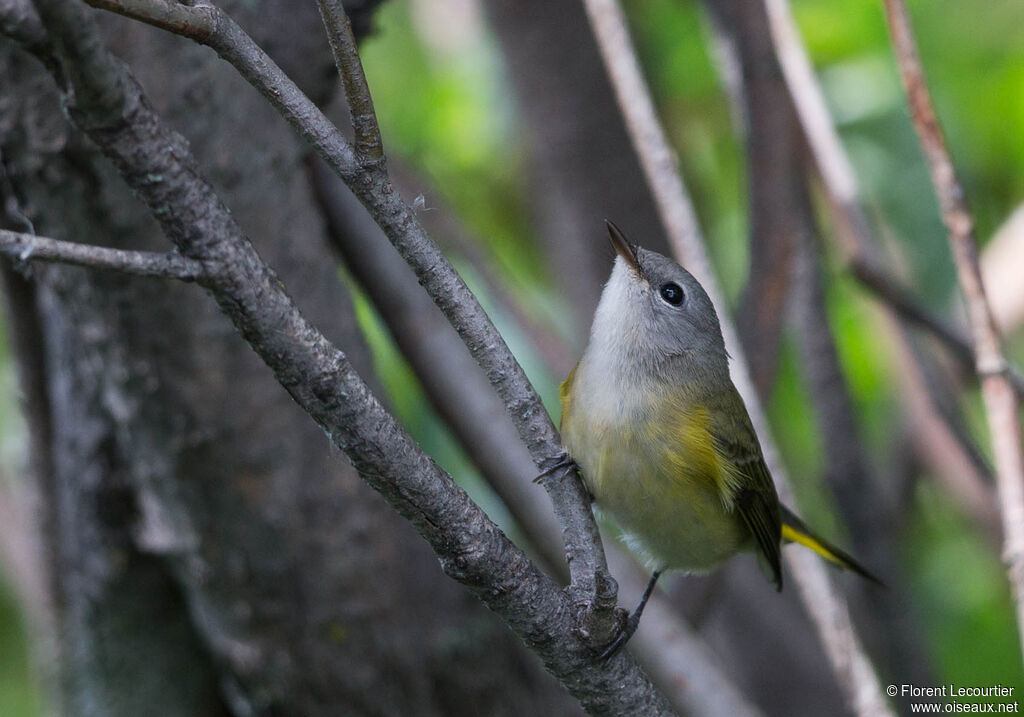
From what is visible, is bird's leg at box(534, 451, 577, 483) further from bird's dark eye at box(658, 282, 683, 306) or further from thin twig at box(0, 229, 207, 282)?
bird's dark eye at box(658, 282, 683, 306)

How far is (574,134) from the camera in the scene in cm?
435

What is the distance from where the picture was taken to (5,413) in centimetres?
423

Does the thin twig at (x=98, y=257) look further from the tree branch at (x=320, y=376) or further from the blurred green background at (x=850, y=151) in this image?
the blurred green background at (x=850, y=151)

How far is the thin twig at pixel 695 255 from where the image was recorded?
7.96 ft

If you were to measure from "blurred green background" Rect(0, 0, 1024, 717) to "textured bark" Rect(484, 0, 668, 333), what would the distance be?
0.17m

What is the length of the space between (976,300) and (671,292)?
2.62 feet

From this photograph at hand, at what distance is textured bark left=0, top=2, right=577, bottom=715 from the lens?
218 centimetres

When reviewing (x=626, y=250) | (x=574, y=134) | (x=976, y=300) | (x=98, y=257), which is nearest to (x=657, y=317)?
(x=626, y=250)

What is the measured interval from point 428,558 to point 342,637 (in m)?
0.42

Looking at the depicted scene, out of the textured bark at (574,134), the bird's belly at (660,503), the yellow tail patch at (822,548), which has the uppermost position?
the textured bark at (574,134)

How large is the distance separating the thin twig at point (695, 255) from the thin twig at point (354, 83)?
1.40 metres

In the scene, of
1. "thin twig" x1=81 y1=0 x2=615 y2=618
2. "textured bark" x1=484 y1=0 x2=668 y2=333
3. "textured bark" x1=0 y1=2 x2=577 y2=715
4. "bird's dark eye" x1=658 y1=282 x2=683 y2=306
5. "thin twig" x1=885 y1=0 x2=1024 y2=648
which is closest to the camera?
"thin twig" x1=81 y1=0 x2=615 y2=618

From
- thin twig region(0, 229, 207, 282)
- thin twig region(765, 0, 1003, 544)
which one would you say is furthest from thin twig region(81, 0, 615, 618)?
thin twig region(765, 0, 1003, 544)

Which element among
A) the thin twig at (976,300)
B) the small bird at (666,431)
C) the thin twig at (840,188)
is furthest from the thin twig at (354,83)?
the thin twig at (840,188)
